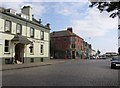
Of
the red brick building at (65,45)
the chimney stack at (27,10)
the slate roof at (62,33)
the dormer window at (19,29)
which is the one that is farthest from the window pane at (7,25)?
the slate roof at (62,33)

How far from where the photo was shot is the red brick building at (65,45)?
9094cm

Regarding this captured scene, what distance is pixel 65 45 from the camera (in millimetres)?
91812

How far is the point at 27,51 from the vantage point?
41719 mm

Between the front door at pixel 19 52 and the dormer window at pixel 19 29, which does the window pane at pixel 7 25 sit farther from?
the front door at pixel 19 52

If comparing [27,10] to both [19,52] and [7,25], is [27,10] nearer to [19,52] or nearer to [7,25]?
[19,52]

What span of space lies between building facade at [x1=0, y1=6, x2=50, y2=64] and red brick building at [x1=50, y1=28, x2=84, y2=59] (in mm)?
39786

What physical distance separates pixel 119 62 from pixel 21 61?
676 inches

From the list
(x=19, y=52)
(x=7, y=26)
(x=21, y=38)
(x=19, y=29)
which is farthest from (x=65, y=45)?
(x=7, y=26)

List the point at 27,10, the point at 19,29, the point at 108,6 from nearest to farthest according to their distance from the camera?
1. the point at 108,6
2. the point at 19,29
3. the point at 27,10

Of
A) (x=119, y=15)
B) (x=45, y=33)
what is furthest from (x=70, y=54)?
(x=119, y=15)

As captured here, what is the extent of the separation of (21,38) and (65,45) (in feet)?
178

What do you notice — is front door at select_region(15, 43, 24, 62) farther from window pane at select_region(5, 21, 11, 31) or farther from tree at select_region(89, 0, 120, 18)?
tree at select_region(89, 0, 120, 18)

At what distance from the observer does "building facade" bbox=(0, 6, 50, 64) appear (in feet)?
115

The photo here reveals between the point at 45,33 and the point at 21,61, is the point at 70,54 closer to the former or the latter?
the point at 45,33
